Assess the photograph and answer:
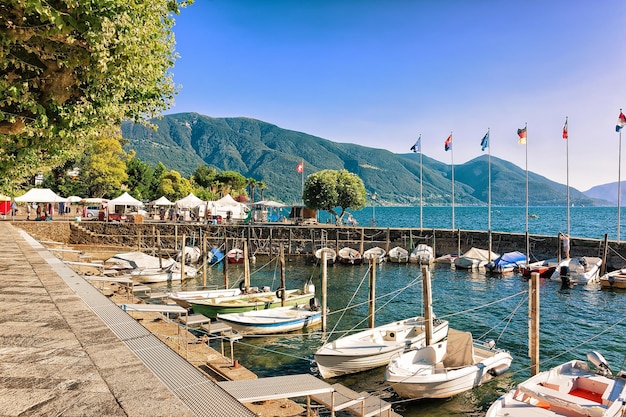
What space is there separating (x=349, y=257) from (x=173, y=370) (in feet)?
127

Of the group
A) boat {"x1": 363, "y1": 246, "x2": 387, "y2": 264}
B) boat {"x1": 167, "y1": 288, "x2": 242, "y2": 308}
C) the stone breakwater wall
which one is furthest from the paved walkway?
boat {"x1": 363, "y1": 246, "x2": 387, "y2": 264}

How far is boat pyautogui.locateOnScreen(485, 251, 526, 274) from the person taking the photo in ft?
123

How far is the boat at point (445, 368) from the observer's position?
13164 millimetres

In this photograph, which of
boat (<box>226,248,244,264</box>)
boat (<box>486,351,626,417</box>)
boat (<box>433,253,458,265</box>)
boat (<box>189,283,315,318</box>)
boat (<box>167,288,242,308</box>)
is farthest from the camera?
boat (<box>226,248,244,264</box>)

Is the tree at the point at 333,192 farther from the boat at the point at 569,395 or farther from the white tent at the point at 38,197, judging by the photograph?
the boat at the point at 569,395

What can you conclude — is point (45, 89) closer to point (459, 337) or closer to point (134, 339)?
point (134, 339)

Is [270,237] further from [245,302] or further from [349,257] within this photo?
[245,302]

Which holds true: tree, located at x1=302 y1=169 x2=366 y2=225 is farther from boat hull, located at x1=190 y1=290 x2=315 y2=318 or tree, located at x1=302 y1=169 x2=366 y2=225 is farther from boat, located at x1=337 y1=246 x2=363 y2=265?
boat hull, located at x1=190 y1=290 x2=315 y2=318

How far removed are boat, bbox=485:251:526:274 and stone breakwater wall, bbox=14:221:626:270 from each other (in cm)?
458

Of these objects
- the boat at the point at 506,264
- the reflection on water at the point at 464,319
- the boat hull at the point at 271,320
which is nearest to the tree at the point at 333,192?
the reflection on water at the point at 464,319

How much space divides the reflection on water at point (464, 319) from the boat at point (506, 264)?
35.9 inches

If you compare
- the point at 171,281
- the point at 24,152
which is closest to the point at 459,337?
the point at 24,152

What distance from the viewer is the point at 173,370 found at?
5.15 metres

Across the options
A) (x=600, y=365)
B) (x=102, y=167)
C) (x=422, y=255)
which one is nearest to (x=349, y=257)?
(x=422, y=255)
